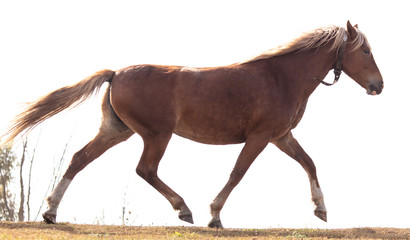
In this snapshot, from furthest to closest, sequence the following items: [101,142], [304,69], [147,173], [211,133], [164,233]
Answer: [304,69] → [101,142] → [211,133] → [147,173] → [164,233]

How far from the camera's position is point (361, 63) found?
1014cm

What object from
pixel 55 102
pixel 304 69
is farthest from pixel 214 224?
pixel 55 102

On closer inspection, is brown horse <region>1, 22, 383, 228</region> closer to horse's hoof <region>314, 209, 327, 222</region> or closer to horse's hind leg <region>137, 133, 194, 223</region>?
horse's hind leg <region>137, 133, 194, 223</region>

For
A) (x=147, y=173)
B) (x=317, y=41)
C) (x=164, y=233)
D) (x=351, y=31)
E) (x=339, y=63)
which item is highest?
(x=351, y=31)

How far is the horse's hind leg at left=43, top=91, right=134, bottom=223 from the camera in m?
9.47

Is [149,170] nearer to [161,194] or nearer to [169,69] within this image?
[161,194]

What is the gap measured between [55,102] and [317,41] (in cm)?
406

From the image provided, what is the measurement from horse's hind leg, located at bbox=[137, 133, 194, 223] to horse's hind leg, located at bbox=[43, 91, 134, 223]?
A: 0.70 meters

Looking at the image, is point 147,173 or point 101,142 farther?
point 101,142

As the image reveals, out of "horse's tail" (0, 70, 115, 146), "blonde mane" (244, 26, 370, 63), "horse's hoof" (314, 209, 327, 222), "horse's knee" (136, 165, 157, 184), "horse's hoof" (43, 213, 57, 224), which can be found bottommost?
"horse's hoof" (314, 209, 327, 222)

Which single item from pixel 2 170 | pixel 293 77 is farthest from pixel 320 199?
pixel 2 170

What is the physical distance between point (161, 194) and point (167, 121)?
3.40ft

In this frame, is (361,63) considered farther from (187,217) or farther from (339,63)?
(187,217)

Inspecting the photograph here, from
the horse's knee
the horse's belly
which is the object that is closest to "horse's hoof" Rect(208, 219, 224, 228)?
the horse's knee
